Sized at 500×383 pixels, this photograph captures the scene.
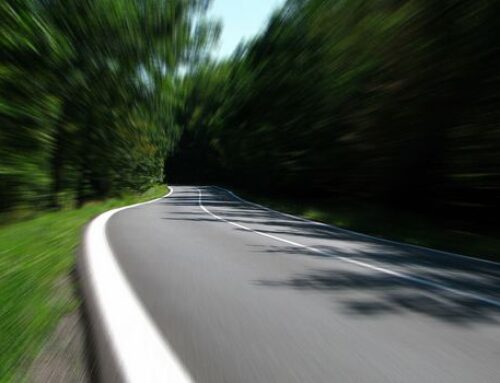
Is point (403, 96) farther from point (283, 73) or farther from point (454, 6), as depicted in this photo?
point (283, 73)

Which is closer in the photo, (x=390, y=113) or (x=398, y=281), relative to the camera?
(x=398, y=281)

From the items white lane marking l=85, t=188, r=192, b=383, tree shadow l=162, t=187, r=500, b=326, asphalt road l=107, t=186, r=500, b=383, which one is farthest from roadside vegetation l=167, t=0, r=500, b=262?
white lane marking l=85, t=188, r=192, b=383

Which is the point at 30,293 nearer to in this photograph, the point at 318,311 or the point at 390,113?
the point at 318,311

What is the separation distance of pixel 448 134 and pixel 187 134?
82.2m

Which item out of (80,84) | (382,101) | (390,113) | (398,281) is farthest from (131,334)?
(80,84)

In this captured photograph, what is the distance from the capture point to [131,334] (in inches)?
146

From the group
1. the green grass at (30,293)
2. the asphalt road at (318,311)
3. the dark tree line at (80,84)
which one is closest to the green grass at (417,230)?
the asphalt road at (318,311)

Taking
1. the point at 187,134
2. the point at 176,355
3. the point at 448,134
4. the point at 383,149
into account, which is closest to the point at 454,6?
the point at 448,134

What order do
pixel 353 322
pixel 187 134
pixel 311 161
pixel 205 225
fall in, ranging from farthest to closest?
1. pixel 187 134
2. pixel 311 161
3. pixel 205 225
4. pixel 353 322

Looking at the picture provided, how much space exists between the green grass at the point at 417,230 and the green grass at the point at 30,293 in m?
7.71

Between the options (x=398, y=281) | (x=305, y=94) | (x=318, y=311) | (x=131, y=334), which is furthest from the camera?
(x=305, y=94)

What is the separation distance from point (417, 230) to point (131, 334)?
1200cm

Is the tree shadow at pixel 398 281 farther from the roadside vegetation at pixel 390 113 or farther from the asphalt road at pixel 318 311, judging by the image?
the roadside vegetation at pixel 390 113

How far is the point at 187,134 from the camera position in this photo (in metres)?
96.1
